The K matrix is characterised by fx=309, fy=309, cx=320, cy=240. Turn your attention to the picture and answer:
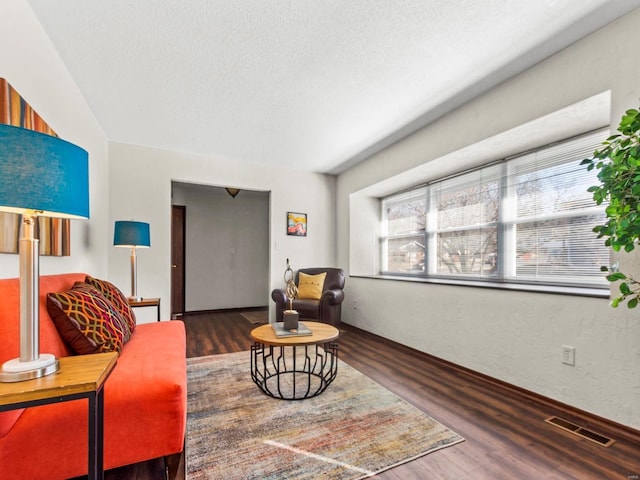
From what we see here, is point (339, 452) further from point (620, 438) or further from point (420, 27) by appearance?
point (420, 27)

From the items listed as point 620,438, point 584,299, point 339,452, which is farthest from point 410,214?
point 339,452

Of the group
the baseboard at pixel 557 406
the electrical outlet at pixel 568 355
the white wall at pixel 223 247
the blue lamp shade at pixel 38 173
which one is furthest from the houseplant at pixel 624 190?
the white wall at pixel 223 247

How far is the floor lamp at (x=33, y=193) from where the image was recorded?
90 cm

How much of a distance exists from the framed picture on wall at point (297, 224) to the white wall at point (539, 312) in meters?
1.88

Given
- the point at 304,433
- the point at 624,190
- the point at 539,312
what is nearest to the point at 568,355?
the point at 539,312

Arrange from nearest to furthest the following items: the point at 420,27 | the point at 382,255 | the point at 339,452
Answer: the point at 339,452 < the point at 420,27 < the point at 382,255

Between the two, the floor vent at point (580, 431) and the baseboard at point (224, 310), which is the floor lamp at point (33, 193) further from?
the baseboard at point (224, 310)

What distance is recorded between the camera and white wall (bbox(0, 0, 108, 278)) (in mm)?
1592

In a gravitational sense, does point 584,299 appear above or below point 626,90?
below

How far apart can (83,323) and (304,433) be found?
1.30 metres

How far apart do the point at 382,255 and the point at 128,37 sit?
387cm

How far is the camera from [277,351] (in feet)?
11.4

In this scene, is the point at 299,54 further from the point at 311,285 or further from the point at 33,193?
the point at 311,285

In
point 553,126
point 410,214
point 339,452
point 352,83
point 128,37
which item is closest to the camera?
point 339,452
